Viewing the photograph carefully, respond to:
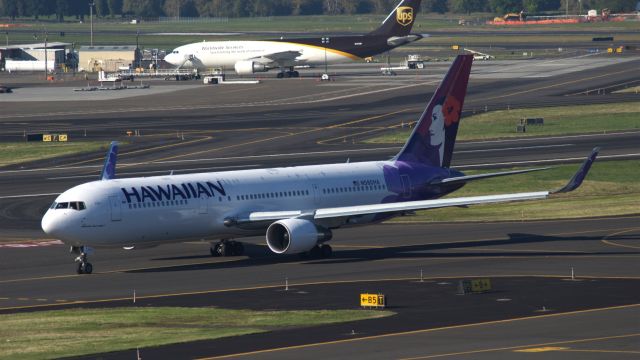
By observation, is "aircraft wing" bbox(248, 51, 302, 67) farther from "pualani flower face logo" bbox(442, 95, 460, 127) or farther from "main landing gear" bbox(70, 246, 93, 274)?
"main landing gear" bbox(70, 246, 93, 274)

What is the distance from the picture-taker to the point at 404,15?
19575cm

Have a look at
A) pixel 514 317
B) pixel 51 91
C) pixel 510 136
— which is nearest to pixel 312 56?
pixel 51 91

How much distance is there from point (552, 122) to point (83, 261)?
7867cm

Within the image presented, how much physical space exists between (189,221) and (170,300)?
406 inches

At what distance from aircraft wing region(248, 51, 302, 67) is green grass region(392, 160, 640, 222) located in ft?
333

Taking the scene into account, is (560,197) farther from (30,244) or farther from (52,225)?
(52,225)

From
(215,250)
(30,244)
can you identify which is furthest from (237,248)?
(30,244)

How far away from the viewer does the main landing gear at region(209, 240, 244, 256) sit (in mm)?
65312

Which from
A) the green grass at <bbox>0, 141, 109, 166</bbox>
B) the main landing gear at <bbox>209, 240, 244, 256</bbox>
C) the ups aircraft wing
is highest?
the ups aircraft wing

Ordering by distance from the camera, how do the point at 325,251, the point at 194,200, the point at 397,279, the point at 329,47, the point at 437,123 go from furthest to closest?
the point at 329,47 → the point at 437,123 → the point at 325,251 → the point at 194,200 → the point at 397,279

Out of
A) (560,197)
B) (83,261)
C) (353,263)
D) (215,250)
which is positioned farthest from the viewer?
(560,197)

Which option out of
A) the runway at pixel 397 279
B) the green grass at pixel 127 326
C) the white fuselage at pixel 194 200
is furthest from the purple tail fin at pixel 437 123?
the green grass at pixel 127 326

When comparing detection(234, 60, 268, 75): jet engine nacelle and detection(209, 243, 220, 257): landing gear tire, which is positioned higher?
detection(234, 60, 268, 75): jet engine nacelle

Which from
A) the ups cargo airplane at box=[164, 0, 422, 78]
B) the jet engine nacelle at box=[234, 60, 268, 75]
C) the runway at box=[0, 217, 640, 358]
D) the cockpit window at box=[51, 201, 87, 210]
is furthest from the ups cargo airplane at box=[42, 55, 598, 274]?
the jet engine nacelle at box=[234, 60, 268, 75]
